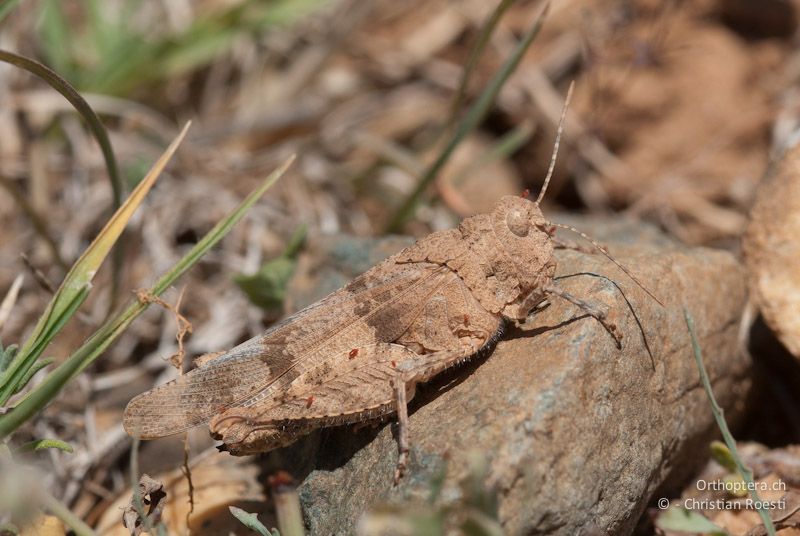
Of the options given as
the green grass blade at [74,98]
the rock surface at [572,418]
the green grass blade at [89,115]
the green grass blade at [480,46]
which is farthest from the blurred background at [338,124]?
the rock surface at [572,418]

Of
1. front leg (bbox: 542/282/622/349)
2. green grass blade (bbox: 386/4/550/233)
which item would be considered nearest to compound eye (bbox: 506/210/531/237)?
front leg (bbox: 542/282/622/349)

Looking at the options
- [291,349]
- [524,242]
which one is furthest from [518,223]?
[291,349]

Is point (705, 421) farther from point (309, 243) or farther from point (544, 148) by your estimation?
point (544, 148)

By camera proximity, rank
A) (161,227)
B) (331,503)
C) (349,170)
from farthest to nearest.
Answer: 1. (349,170)
2. (161,227)
3. (331,503)

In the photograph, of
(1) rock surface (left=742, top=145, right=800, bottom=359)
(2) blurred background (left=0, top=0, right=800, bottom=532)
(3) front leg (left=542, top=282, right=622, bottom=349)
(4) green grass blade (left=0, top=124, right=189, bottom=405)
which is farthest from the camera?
(2) blurred background (left=0, top=0, right=800, bottom=532)

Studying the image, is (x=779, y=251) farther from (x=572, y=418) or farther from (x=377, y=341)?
(x=377, y=341)

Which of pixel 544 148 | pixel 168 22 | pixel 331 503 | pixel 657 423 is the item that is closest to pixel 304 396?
pixel 331 503

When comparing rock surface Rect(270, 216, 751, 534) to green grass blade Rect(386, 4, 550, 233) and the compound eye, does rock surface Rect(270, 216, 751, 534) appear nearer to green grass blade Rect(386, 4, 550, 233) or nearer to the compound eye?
the compound eye
